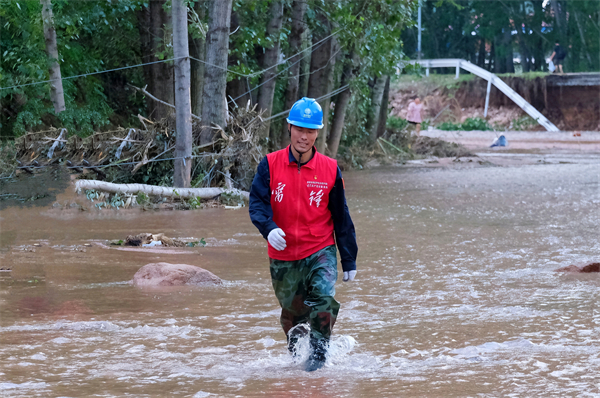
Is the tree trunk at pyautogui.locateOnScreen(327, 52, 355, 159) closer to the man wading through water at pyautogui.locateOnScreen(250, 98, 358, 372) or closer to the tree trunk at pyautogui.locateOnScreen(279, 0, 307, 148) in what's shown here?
the tree trunk at pyautogui.locateOnScreen(279, 0, 307, 148)

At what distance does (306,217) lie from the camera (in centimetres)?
452

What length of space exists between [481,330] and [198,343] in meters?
1.98

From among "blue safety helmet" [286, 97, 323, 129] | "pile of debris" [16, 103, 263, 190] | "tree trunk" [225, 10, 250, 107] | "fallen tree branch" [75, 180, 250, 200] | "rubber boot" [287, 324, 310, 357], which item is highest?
"tree trunk" [225, 10, 250, 107]

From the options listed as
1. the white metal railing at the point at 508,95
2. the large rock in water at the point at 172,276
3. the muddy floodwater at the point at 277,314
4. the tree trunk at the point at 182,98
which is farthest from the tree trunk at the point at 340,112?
the white metal railing at the point at 508,95

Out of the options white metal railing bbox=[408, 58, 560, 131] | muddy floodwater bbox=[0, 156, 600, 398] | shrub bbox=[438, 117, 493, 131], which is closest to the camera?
muddy floodwater bbox=[0, 156, 600, 398]

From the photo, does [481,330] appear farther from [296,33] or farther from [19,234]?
[296,33]

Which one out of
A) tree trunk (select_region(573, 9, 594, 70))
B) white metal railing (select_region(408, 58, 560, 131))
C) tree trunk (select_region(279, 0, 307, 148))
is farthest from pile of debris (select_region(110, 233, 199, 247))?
tree trunk (select_region(573, 9, 594, 70))

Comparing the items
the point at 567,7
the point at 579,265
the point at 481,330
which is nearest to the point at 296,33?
the point at 579,265

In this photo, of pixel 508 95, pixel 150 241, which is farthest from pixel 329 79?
pixel 508 95

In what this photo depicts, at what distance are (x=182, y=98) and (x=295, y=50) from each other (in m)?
5.50

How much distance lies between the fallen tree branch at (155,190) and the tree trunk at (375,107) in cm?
1085

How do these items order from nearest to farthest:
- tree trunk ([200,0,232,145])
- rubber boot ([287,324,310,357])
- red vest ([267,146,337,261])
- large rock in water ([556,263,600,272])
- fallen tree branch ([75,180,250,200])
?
red vest ([267,146,337,261]) → rubber boot ([287,324,310,357]) → large rock in water ([556,263,600,272]) → fallen tree branch ([75,180,250,200]) → tree trunk ([200,0,232,145])

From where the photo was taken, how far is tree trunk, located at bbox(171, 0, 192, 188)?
41.1 feet

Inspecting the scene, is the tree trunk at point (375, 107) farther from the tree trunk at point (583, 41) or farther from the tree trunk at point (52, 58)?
the tree trunk at point (583, 41)
